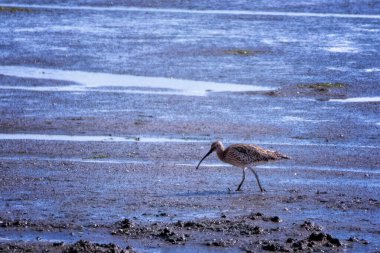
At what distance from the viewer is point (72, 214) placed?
42.3 ft

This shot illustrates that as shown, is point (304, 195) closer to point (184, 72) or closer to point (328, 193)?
point (328, 193)

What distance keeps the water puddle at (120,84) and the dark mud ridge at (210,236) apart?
1138 cm

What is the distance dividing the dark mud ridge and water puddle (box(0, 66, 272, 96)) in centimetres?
1138

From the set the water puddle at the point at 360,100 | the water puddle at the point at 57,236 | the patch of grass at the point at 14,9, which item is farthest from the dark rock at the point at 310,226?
the patch of grass at the point at 14,9

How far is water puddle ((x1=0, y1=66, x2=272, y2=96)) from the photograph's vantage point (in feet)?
78.9

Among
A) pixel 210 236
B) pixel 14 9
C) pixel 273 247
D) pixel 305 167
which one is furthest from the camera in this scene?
pixel 14 9

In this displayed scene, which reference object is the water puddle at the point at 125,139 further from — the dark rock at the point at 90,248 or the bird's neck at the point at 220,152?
the dark rock at the point at 90,248

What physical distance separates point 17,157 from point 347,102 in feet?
29.4

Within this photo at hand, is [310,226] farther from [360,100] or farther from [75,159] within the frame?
[360,100]

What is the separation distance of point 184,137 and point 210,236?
698cm

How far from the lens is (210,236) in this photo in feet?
39.1

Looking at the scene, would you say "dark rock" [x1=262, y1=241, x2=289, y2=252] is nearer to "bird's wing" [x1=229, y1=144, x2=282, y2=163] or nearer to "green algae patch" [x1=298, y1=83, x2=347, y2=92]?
"bird's wing" [x1=229, y1=144, x2=282, y2=163]

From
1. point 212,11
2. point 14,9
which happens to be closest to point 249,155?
point 212,11

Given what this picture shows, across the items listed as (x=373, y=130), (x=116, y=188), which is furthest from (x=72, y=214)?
(x=373, y=130)
